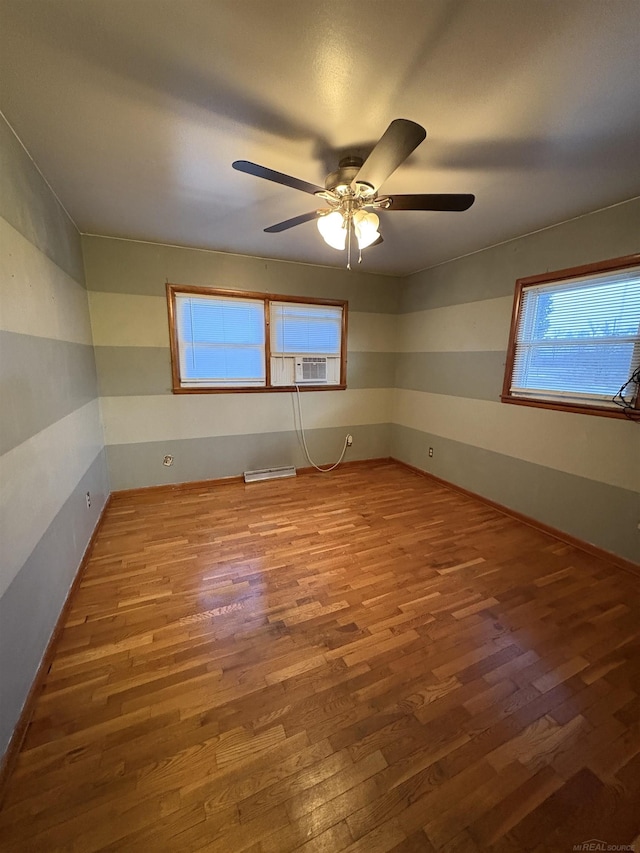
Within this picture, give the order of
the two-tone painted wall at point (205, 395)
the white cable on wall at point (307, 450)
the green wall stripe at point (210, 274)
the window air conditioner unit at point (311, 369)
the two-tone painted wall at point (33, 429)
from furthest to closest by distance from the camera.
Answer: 1. the white cable on wall at point (307, 450)
2. the window air conditioner unit at point (311, 369)
3. the two-tone painted wall at point (205, 395)
4. the green wall stripe at point (210, 274)
5. the two-tone painted wall at point (33, 429)

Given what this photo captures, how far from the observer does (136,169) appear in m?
1.91

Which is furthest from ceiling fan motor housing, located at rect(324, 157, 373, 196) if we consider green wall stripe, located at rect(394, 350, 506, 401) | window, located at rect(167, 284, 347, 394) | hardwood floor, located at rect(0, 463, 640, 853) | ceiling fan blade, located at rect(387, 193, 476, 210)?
hardwood floor, located at rect(0, 463, 640, 853)

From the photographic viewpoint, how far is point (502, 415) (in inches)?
125

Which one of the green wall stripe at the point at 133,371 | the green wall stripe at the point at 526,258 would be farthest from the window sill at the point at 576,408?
the green wall stripe at the point at 133,371

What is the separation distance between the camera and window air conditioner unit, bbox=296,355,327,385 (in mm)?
3947

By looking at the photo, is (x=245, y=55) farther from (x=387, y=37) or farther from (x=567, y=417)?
(x=567, y=417)

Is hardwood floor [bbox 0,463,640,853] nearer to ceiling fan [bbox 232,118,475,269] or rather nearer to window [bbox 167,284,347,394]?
window [bbox 167,284,347,394]

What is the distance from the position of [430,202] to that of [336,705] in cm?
239

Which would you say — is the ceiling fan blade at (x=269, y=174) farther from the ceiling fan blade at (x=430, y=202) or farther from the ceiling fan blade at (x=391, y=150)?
the ceiling fan blade at (x=430, y=202)

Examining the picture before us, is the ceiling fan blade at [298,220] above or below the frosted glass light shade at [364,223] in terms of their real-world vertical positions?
above

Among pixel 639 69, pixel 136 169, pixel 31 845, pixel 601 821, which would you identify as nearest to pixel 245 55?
pixel 136 169

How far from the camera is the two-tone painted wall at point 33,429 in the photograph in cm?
131

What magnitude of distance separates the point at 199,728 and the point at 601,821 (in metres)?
1.42

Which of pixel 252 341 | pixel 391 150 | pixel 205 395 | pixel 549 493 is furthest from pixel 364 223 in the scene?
pixel 549 493
